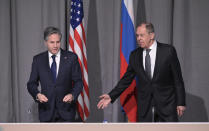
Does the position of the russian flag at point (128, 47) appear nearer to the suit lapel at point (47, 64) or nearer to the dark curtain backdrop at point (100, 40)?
the dark curtain backdrop at point (100, 40)

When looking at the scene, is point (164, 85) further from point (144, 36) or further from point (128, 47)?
point (128, 47)

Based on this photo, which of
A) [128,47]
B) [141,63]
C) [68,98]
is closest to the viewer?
[68,98]

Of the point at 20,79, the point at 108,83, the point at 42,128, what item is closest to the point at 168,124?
the point at 42,128

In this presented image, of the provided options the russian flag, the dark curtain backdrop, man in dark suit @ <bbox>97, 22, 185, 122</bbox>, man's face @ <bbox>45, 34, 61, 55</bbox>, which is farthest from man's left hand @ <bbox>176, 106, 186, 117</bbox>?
the dark curtain backdrop

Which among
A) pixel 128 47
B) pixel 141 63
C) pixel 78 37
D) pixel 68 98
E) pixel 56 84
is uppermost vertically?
pixel 78 37

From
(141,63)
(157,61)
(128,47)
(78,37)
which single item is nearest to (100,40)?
(78,37)

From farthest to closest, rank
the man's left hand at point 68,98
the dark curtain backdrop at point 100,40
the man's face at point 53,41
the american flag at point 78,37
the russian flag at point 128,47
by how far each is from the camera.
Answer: the dark curtain backdrop at point 100,40, the american flag at point 78,37, the russian flag at point 128,47, the man's face at point 53,41, the man's left hand at point 68,98

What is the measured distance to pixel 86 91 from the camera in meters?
4.12

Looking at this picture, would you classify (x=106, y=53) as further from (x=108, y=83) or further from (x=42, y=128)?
(x=42, y=128)

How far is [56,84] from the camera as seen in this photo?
3047 mm

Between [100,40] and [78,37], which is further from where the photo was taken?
[100,40]

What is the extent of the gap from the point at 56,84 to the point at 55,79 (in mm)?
54

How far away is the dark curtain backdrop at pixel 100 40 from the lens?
14.9 ft

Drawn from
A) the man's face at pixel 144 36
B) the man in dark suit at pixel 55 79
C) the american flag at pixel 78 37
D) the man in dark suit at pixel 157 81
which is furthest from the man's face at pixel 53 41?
the american flag at pixel 78 37
